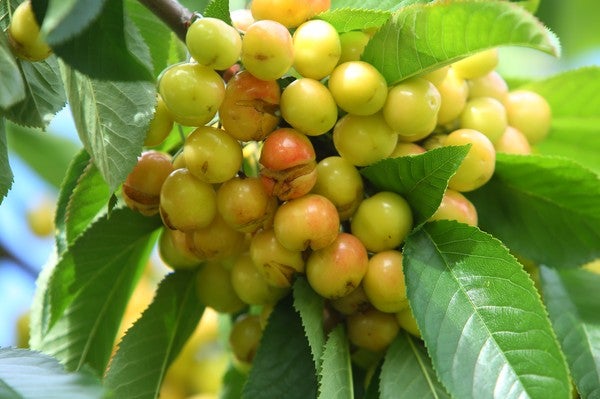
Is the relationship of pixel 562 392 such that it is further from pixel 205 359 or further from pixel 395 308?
pixel 205 359

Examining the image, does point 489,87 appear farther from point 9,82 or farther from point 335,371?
point 9,82

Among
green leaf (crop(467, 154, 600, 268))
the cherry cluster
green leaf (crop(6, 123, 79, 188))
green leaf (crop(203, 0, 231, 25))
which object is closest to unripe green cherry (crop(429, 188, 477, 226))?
the cherry cluster

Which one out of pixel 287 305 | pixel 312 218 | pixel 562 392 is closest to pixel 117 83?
pixel 312 218

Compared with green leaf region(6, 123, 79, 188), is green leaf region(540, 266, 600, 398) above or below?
above

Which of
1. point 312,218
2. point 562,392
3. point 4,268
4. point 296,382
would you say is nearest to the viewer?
point 562,392

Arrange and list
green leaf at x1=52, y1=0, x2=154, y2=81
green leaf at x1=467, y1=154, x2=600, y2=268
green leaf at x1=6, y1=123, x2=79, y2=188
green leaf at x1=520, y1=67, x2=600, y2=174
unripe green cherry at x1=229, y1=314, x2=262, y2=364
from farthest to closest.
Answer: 1. green leaf at x1=6, y1=123, x2=79, y2=188
2. green leaf at x1=520, y1=67, x2=600, y2=174
3. unripe green cherry at x1=229, y1=314, x2=262, y2=364
4. green leaf at x1=467, y1=154, x2=600, y2=268
5. green leaf at x1=52, y1=0, x2=154, y2=81

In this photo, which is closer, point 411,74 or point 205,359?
point 411,74

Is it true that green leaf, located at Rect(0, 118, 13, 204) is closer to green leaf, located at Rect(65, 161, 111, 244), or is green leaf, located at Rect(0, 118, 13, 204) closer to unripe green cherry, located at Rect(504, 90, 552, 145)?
green leaf, located at Rect(65, 161, 111, 244)
